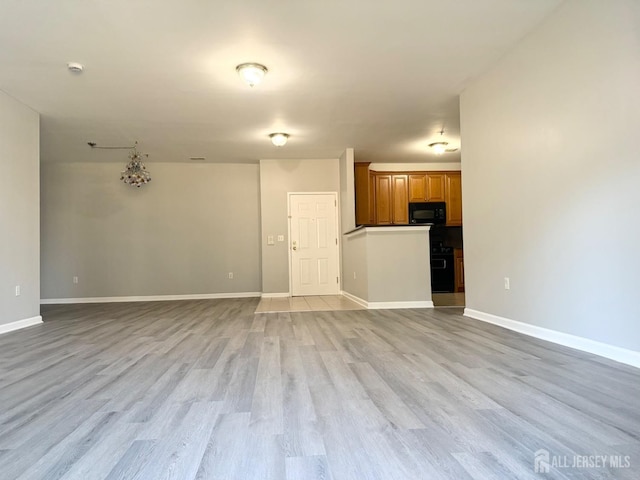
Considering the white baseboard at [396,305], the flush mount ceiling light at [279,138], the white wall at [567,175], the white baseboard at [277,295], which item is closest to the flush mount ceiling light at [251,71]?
the flush mount ceiling light at [279,138]

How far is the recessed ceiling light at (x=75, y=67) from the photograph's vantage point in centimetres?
371

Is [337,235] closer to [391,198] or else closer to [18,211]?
[391,198]

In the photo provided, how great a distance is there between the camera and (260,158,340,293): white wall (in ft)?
24.9

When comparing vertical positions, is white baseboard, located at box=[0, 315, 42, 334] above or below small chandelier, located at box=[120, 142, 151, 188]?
below

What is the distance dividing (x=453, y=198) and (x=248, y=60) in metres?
5.82

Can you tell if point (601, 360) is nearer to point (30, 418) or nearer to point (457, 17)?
point (457, 17)

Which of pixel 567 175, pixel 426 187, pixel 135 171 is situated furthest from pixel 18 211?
pixel 426 187

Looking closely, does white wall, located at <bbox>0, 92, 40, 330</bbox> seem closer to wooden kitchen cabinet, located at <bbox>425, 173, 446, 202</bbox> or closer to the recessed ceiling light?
the recessed ceiling light

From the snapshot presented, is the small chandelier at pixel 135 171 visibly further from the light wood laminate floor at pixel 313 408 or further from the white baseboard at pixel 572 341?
the white baseboard at pixel 572 341

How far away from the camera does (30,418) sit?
6.05ft

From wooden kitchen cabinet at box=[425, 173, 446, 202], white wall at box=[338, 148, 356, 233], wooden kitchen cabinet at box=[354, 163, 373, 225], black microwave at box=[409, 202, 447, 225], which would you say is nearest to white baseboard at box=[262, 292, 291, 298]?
white wall at box=[338, 148, 356, 233]

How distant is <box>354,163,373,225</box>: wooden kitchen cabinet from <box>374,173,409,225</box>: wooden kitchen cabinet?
0.92 feet

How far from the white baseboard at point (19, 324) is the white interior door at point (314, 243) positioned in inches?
159

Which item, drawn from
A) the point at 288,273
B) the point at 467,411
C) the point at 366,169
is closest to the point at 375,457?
the point at 467,411
